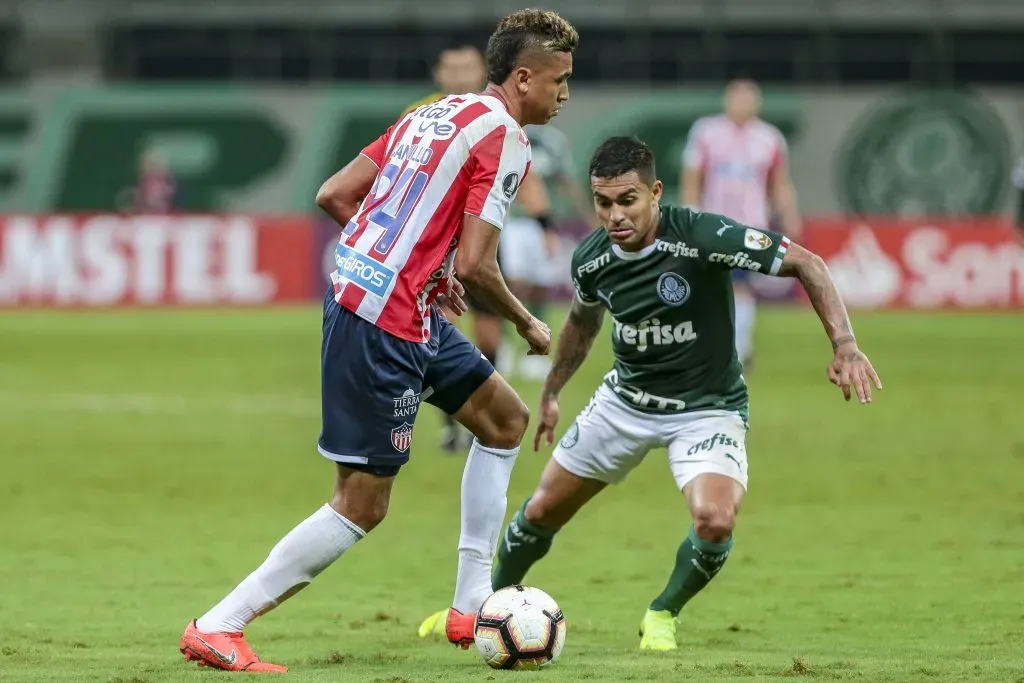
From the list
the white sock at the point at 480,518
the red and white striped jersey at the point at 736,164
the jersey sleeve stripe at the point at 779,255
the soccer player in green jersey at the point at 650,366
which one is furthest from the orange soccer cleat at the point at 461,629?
the red and white striped jersey at the point at 736,164

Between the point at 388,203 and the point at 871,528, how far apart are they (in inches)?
170

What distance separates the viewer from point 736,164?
49.1 ft

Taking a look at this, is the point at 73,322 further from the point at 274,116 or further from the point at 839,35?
the point at 839,35

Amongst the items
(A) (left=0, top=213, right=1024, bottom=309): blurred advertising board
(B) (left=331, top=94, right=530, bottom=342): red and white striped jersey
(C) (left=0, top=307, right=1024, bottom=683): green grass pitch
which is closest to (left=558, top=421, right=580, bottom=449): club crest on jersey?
(C) (left=0, top=307, right=1024, bottom=683): green grass pitch

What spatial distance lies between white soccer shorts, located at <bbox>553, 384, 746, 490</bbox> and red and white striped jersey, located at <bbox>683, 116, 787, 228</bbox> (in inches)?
344

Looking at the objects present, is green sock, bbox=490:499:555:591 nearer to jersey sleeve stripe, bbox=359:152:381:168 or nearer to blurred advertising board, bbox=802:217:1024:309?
jersey sleeve stripe, bbox=359:152:381:168

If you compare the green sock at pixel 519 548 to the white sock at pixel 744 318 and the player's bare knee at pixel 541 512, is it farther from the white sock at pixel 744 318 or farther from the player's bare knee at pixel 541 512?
the white sock at pixel 744 318

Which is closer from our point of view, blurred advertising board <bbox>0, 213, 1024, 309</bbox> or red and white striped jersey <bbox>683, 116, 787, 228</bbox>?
red and white striped jersey <bbox>683, 116, 787, 228</bbox>

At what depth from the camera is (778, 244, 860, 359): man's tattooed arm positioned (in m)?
5.70

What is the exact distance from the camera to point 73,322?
22.7 metres

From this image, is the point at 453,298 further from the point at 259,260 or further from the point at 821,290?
the point at 259,260

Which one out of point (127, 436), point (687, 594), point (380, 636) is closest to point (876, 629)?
point (687, 594)

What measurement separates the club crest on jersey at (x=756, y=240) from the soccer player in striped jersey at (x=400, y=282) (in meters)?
0.93

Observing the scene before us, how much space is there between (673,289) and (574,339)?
49 centimetres
